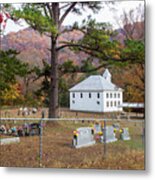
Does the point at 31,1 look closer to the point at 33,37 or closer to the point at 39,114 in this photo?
the point at 33,37

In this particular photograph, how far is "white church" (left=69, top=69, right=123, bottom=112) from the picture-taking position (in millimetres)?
3055

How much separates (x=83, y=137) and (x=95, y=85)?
0.33 m

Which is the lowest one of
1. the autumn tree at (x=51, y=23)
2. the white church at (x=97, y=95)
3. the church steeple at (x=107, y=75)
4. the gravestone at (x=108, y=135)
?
the gravestone at (x=108, y=135)

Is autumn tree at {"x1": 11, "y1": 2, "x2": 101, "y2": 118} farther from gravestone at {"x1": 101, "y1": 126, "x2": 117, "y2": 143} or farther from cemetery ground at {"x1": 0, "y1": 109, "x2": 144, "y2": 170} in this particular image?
gravestone at {"x1": 101, "y1": 126, "x2": 117, "y2": 143}

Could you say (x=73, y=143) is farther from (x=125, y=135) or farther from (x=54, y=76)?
(x=54, y=76)

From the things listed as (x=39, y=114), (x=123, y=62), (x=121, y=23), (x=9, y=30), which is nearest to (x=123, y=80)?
(x=123, y=62)

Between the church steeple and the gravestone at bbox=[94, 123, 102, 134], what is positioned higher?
the church steeple

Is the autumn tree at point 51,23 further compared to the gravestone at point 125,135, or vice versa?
the autumn tree at point 51,23

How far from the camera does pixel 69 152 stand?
3068mm

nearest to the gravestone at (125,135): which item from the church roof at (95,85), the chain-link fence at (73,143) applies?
the chain-link fence at (73,143)

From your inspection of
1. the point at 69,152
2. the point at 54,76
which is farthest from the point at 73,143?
the point at 54,76

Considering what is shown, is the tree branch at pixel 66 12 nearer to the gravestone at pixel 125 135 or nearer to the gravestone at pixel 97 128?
the gravestone at pixel 97 128

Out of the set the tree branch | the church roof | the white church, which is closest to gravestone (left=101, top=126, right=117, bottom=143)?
the white church

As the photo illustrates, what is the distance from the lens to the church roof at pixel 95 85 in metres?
3.05
